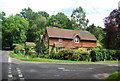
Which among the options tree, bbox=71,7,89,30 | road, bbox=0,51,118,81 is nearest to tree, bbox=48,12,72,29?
tree, bbox=71,7,89,30

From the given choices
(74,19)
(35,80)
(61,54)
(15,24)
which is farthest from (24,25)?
(35,80)

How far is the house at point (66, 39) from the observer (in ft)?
126

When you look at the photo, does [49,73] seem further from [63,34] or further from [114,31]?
[63,34]

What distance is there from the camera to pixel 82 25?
2790 inches

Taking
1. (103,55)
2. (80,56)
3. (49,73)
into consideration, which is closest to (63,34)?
(103,55)

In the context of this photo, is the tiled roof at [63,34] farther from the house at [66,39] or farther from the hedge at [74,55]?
the hedge at [74,55]

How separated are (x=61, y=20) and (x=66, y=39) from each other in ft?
118

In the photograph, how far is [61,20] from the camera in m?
75.9

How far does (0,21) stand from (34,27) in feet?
48.9

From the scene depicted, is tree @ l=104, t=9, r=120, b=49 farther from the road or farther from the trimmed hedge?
the trimmed hedge

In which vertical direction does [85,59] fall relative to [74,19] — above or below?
below

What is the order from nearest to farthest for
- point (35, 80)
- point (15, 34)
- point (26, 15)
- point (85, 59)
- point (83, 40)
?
1. point (35, 80)
2. point (85, 59)
3. point (83, 40)
4. point (15, 34)
5. point (26, 15)

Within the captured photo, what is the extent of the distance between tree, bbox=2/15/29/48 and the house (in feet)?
77.1

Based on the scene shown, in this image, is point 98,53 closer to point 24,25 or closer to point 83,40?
point 83,40
